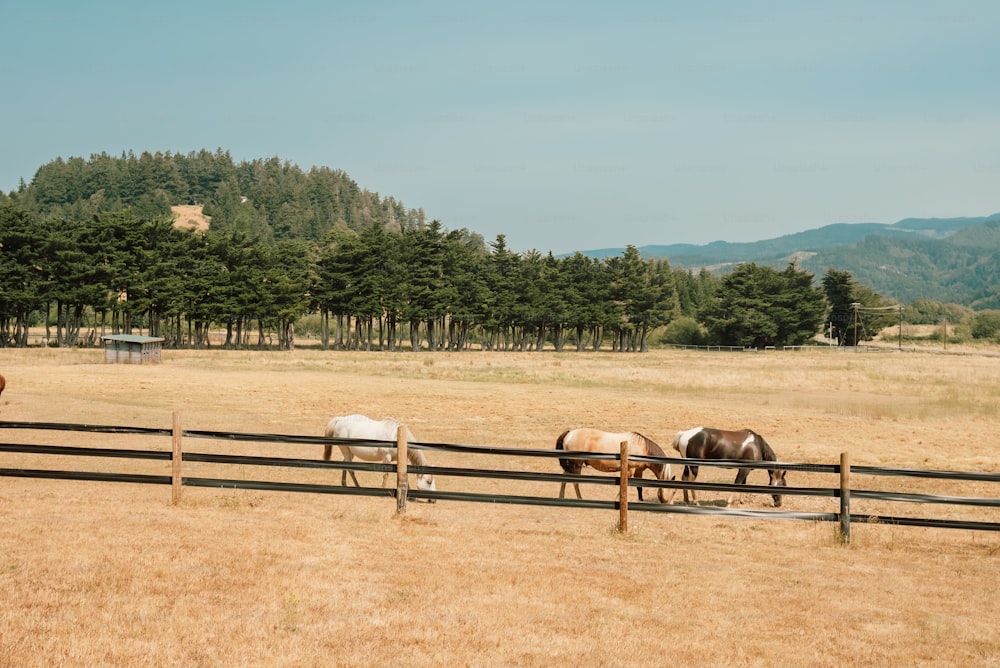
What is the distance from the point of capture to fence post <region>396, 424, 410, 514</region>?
574 inches

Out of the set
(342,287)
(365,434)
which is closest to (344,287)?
(342,287)

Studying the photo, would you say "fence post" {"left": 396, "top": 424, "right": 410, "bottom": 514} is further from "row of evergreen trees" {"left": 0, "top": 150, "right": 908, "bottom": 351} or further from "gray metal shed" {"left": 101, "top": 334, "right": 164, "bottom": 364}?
"row of evergreen trees" {"left": 0, "top": 150, "right": 908, "bottom": 351}

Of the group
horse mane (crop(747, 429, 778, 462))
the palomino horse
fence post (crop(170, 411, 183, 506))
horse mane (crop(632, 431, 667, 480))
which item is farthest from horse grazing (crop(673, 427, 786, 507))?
fence post (crop(170, 411, 183, 506))

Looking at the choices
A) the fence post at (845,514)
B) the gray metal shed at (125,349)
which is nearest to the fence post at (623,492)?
the fence post at (845,514)

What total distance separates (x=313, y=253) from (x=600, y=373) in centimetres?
7049

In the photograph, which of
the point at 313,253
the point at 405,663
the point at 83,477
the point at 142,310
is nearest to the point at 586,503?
the point at 405,663

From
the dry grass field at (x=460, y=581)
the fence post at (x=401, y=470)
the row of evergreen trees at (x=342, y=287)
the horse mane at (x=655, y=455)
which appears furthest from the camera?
the row of evergreen trees at (x=342, y=287)

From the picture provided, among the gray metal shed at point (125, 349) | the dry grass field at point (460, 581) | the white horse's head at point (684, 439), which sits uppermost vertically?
the gray metal shed at point (125, 349)

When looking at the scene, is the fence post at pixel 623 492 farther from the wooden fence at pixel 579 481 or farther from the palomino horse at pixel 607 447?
the palomino horse at pixel 607 447

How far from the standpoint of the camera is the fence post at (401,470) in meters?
14.6

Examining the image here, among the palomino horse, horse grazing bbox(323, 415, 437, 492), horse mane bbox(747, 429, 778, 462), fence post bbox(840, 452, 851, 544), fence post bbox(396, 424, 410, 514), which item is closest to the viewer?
fence post bbox(840, 452, 851, 544)

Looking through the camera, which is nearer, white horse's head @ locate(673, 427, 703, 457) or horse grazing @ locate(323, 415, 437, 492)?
horse grazing @ locate(323, 415, 437, 492)

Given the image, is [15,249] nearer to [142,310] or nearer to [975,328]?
[142,310]

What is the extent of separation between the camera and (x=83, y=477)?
1506 cm
